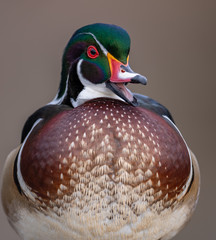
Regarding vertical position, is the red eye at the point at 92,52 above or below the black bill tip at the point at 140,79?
above

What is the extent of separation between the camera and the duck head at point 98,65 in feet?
2.15

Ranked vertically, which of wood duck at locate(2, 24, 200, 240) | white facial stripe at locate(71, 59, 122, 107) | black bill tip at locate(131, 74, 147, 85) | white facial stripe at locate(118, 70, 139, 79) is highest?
white facial stripe at locate(118, 70, 139, 79)

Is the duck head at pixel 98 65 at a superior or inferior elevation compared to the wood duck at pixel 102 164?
superior

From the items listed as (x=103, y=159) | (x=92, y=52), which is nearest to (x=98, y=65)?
(x=92, y=52)

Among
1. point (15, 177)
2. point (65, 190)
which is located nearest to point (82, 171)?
point (65, 190)

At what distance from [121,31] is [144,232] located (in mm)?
291

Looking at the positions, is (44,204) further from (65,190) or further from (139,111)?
(139,111)

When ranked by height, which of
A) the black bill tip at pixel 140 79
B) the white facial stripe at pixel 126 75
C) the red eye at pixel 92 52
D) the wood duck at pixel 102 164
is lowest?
the wood duck at pixel 102 164

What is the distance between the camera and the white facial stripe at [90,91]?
703 millimetres

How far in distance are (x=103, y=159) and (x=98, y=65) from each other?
14cm

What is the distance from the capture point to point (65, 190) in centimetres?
64

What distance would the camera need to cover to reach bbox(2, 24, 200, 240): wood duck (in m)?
0.64

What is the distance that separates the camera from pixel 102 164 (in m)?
0.63

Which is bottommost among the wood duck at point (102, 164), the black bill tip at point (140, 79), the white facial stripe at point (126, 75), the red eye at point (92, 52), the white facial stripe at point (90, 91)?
the wood duck at point (102, 164)
